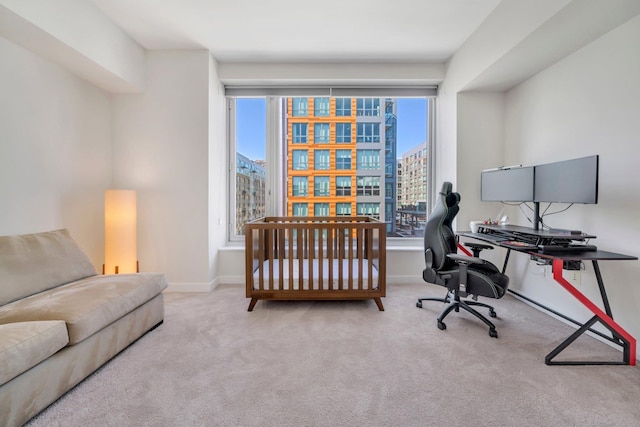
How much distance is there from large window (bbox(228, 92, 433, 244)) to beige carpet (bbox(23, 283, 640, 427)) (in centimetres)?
161

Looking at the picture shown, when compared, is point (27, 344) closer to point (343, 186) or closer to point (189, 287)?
point (189, 287)

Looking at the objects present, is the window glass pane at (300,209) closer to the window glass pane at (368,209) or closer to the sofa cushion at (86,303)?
the window glass pane at (368,209)

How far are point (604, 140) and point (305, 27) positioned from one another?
2.57 m

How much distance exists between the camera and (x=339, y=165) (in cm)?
367

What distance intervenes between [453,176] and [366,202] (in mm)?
1057

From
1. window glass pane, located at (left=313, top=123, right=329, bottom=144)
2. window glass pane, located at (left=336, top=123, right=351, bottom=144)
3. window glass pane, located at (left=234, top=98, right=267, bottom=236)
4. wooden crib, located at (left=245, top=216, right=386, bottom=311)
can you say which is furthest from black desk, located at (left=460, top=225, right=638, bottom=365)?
window glass pane, located at (left=234, top=98, right=267, bottom=236)

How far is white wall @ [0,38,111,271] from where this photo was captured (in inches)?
Result: 82.7

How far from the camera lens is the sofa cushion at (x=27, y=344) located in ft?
3.80

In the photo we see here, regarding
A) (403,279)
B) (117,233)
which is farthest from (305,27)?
(403,279)

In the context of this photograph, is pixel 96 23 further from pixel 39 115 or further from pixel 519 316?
pixel 519 316

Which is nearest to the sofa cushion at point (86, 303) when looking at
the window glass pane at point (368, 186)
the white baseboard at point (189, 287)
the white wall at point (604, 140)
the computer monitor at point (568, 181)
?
the white baseboard at point (189, 287)

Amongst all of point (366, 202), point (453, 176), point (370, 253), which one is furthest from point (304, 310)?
point (453, 176)

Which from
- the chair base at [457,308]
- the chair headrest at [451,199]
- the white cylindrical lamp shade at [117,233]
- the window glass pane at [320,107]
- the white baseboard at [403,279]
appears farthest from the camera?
the window glass pane at [320,107]

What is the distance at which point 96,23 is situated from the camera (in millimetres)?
2385
